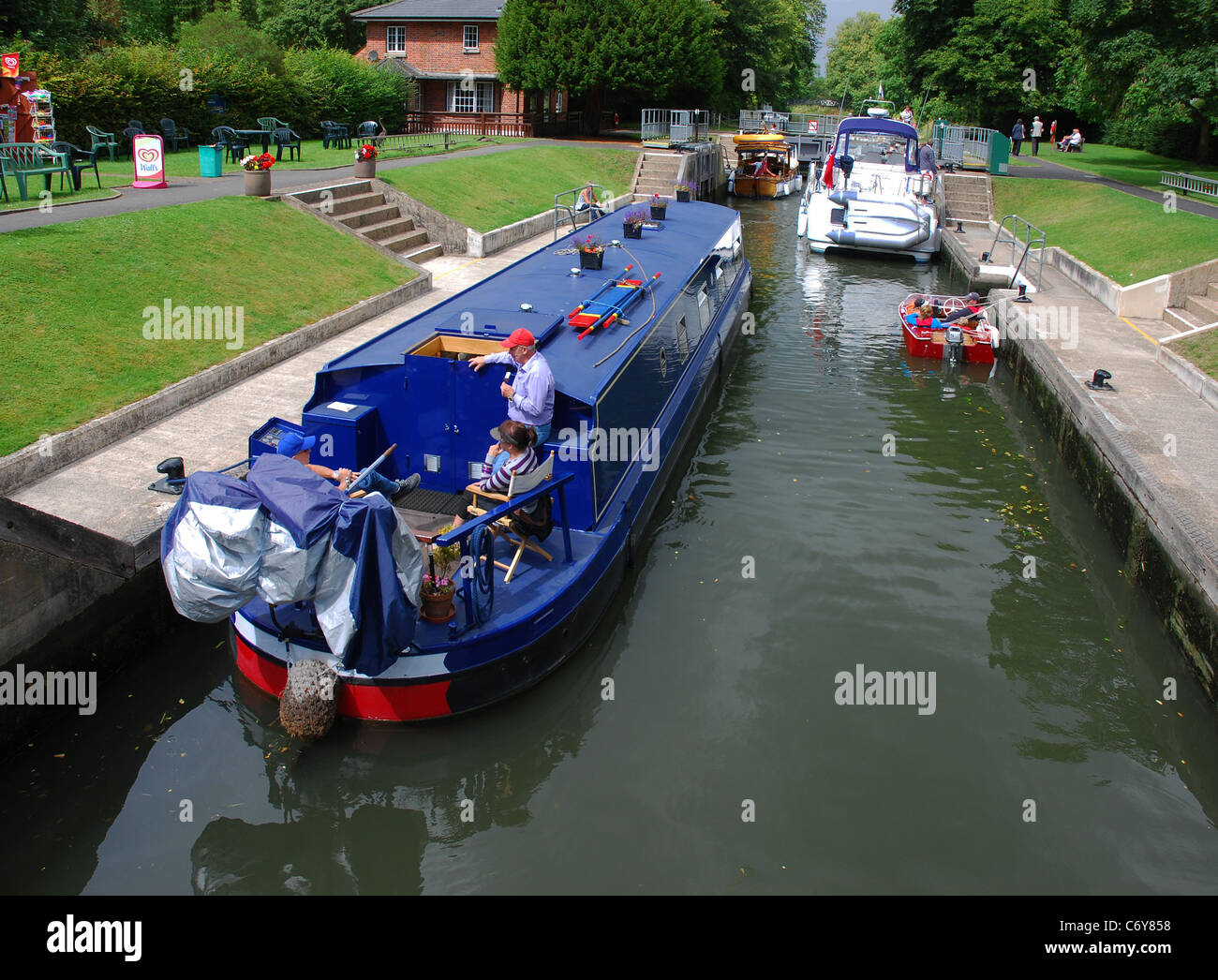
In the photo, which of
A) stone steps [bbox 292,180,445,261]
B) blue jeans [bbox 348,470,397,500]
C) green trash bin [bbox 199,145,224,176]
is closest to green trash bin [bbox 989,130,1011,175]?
stone steps [bbox 292,180,445,261]

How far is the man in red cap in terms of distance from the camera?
791 centimetres

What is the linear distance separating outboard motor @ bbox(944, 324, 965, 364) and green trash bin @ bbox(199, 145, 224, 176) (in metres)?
15.9

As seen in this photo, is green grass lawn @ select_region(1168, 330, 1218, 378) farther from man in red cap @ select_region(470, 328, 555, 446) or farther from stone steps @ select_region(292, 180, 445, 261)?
stone steps @ select_region(292, 180, 445, 261)

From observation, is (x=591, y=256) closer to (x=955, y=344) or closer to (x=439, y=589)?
(x=439, y=589)

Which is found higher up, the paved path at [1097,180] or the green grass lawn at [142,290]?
the paved path at [1097,180]

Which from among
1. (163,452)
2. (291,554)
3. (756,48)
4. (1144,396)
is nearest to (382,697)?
(291,554)

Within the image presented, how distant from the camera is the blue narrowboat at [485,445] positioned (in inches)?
274

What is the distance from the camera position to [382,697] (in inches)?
270

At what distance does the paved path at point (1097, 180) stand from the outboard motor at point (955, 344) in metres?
8.83

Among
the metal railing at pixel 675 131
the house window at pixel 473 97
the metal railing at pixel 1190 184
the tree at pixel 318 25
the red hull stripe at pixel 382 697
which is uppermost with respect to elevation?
the tree at pixel 318 25

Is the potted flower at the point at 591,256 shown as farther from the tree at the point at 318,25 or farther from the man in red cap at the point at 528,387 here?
the tree at the point at 318,25

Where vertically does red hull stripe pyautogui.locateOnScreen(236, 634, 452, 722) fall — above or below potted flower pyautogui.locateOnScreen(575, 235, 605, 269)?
below

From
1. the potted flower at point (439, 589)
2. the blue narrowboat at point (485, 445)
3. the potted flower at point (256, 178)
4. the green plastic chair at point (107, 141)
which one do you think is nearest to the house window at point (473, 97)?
the green plastic chair at point (107, 141)
